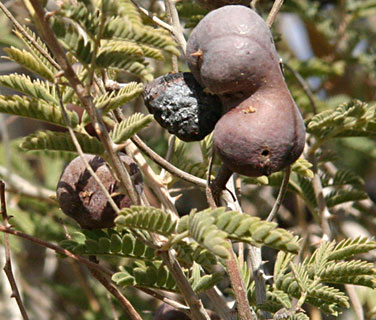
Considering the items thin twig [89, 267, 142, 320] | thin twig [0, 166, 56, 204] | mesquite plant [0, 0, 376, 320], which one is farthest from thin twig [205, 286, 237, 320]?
thin twig [0, 166, 56, 204]

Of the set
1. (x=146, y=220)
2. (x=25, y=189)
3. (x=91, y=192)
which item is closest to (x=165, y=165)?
(x=91, y=192)

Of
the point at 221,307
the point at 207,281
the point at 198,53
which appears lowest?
the point at 221,307

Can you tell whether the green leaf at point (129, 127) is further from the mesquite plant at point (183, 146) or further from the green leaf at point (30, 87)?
the green leaf at point (30, 87)

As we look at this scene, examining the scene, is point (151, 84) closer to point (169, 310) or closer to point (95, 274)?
point (95, 274)

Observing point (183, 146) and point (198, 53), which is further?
point (183, 146)

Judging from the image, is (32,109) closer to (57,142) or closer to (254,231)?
(57,142)

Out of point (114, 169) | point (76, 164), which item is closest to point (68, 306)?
point (76, 164)

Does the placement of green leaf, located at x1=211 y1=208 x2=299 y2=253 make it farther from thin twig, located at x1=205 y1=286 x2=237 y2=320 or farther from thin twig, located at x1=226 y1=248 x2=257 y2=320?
thin twig, located at x1=205 y1=286 x2=237 y2=320
